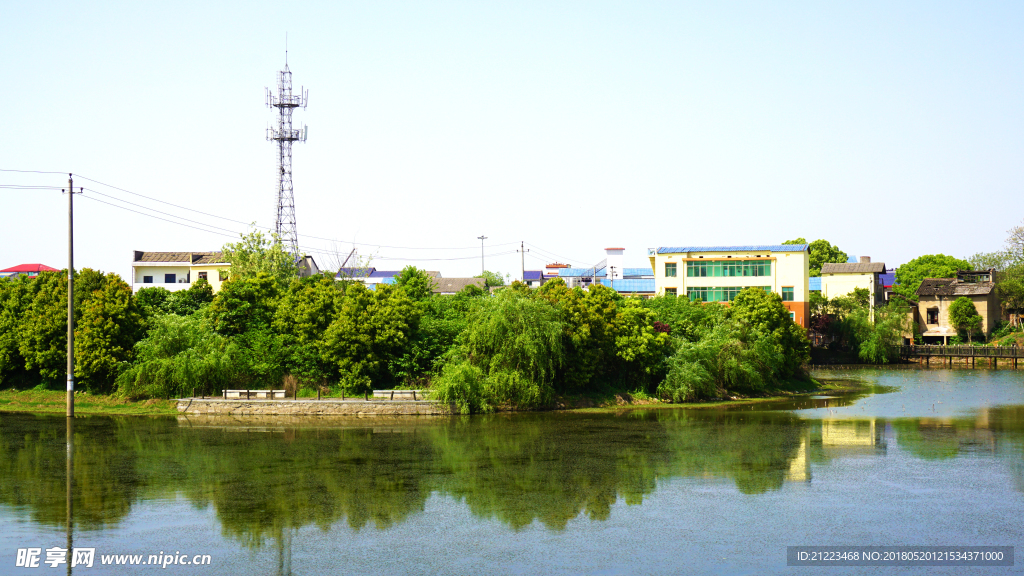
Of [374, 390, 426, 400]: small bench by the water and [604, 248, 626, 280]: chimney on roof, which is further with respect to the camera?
[604, 248, 626, 280]: chimney on roof

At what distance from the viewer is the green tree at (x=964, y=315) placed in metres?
83.2

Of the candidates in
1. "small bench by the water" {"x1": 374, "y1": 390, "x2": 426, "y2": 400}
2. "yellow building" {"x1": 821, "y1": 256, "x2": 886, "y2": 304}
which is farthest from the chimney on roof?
"small bench by the water" {"x1": 374, "y1": 390, "x2": 426, "y2": 400}

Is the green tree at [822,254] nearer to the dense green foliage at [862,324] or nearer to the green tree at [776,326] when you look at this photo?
the dense green foliage at [862,324]

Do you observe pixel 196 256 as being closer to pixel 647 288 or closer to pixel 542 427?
pixel 647 288

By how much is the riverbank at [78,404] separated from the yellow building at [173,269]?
127 feet

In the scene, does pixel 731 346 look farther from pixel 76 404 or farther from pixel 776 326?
pixel 76 404

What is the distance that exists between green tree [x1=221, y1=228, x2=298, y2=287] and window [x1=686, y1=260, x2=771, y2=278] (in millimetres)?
35180

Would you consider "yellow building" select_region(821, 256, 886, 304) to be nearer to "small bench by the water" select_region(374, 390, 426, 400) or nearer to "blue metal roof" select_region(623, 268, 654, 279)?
"blue metal roof" select_region(623, 268, 654, 279)

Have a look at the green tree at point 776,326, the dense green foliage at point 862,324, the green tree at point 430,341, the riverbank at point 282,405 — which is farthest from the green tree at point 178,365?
the dense green foliage at point 862,324

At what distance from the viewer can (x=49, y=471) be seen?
2473 cm

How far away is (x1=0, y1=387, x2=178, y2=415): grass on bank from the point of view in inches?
1554

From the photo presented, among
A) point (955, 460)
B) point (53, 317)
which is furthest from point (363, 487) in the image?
point (53, 317)

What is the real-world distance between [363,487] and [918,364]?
2754 inches

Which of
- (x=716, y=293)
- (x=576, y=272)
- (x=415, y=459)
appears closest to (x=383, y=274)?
(x=576, y=272)
